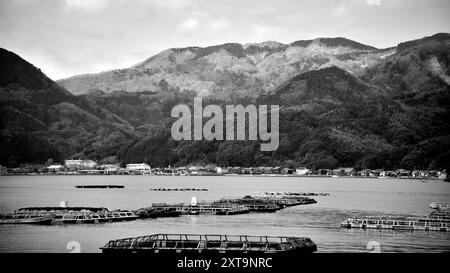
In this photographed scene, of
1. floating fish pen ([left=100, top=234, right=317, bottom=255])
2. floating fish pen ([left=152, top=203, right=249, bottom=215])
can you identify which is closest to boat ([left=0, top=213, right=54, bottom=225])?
floating fish pen ([left=152, top=203, right=249, bottom=215])

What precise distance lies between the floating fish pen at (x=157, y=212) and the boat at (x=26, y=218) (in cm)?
847

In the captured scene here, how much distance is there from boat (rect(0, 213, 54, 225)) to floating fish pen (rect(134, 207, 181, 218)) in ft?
27.8

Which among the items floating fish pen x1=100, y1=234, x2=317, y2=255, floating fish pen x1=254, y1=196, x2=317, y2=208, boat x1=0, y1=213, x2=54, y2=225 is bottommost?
floating fish pen x1=254, y1=196, x2=317, y2=208

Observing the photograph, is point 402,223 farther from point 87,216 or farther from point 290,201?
point 290,201

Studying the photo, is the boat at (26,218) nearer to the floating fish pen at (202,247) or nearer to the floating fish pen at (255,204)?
the floating fish pen at (255,204)

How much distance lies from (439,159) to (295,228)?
131480 mm

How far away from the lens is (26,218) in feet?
193

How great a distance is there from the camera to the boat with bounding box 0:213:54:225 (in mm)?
57406

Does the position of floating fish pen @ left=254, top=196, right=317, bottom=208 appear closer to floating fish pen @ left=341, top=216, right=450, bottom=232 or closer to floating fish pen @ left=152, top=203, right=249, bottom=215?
floating fish pen @ left=152, top=203, right=249, bottom=215

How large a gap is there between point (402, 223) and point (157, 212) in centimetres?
2295
